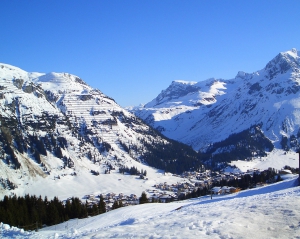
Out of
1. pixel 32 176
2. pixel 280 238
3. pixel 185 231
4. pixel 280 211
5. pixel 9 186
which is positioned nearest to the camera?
pixel 280 238

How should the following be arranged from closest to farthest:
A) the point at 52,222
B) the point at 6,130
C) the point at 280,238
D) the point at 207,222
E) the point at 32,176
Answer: the point at 280,238, the point at 207,222, the point at 52,222, the point at 32,176, the point at 6,130

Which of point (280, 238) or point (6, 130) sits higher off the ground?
point (6, 130)

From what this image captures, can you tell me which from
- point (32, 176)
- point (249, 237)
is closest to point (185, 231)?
point (249, 237)

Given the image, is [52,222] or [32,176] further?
[32,176]

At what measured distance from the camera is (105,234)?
725 inches

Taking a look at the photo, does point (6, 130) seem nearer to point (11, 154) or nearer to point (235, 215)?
point (11, 154)

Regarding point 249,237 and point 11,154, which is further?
point 11,154

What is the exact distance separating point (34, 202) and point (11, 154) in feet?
322

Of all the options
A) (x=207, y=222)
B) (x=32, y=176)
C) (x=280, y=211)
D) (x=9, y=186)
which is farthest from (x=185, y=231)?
(x=32, y=176)

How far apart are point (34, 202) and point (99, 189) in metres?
87.5

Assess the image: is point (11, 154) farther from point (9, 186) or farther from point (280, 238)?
point (280, 238)

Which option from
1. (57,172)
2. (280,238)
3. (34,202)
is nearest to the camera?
(280,238)

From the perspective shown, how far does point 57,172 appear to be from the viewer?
581 feet

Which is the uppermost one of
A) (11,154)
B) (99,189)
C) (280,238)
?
(11,154)
